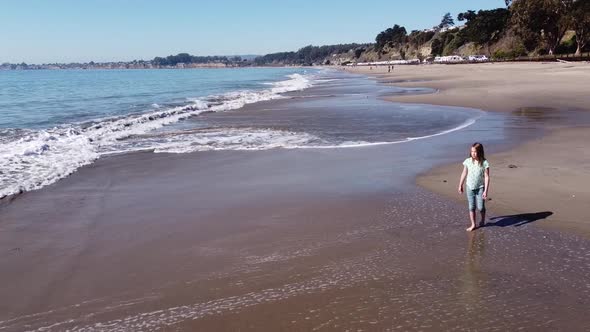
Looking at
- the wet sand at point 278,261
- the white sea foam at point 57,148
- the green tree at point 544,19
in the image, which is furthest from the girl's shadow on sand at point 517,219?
the green tree at point 544,19

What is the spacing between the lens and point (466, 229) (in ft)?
20.8

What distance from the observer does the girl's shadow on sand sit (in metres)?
6.50

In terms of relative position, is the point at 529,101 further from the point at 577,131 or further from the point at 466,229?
the point at 466,229

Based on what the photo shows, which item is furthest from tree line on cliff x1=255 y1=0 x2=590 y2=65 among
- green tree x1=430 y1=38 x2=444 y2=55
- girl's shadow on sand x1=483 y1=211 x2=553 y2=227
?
girl's shadow on sand x1=483 y1=211 x2=553 y2=227

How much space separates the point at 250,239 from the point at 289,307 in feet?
6.25

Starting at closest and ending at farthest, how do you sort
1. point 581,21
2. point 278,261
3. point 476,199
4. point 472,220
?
point 278,261 < point 472,220 < point 476,199 < point 581,21

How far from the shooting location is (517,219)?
664 centimetres

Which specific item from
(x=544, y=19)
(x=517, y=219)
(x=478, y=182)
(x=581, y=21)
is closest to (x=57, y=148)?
(x=478, y=182)

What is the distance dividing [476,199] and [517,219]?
74cm

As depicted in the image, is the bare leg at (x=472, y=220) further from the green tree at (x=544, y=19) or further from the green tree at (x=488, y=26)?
the green tree at (x=488, y=26)

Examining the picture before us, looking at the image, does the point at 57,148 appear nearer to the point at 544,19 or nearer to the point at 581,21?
the point at 581,21

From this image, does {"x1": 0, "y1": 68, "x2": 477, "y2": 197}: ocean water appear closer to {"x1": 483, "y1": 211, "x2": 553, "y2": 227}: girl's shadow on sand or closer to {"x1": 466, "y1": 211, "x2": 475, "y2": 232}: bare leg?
{"x1": 483, "y1": 211, "x2": 553, "y2": 227}: girl's shadow on sand

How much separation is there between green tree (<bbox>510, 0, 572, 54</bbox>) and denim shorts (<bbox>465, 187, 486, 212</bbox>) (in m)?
76.9

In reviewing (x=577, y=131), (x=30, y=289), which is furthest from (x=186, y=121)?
(x=30, y=289)
